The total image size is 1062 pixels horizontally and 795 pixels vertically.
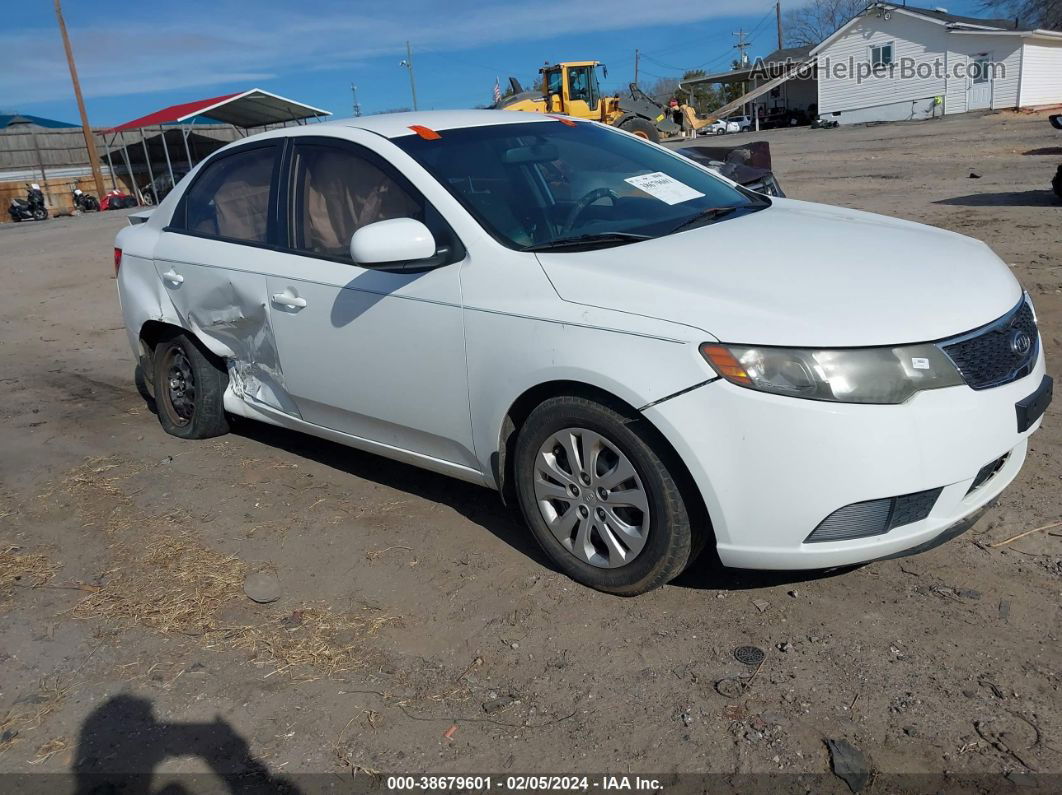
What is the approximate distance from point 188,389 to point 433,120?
2311 mm

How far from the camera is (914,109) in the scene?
4188 centimetres

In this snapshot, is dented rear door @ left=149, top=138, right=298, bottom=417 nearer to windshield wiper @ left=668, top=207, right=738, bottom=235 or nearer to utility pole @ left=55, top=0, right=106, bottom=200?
windshield wiper @ left=668, top=207, right=738, bottom=235

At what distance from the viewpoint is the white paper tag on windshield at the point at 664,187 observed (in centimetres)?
385

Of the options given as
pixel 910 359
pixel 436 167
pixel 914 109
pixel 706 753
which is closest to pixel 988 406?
pixel 910 359

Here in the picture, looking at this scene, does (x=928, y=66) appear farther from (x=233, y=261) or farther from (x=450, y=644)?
(x=450, y=644)

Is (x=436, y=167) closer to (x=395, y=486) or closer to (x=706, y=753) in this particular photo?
(x=395, y=486)

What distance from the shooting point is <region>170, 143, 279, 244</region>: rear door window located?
14.3ft

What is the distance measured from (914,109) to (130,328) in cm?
4396

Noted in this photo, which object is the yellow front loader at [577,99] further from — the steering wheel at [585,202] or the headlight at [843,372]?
the headlight at [843,372]

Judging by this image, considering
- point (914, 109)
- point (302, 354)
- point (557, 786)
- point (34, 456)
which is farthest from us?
point (914, 109)

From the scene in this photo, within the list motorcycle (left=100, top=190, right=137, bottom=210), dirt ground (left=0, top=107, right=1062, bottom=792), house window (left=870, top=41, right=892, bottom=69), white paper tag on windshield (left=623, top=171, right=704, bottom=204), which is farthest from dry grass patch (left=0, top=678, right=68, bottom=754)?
house window (left=870, top=41, right=892, bottom=69)

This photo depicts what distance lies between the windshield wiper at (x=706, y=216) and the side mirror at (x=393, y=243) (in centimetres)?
96

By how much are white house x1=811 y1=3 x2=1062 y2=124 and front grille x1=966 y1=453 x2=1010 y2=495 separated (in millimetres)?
42734

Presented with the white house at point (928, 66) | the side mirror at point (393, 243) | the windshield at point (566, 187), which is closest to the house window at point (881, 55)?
the white house at point (928, 66)
